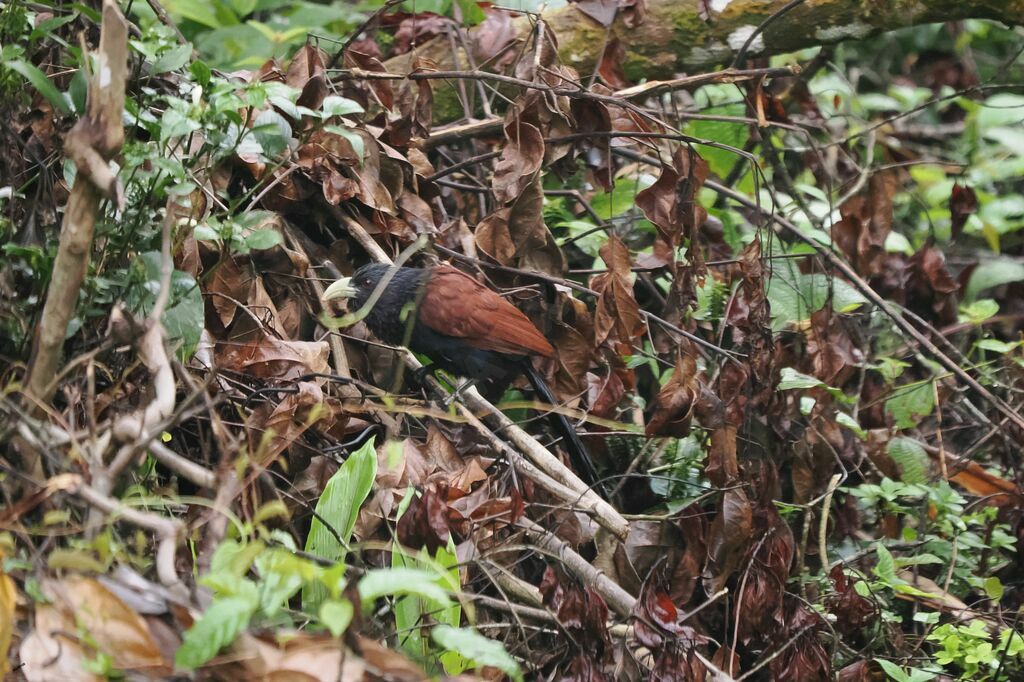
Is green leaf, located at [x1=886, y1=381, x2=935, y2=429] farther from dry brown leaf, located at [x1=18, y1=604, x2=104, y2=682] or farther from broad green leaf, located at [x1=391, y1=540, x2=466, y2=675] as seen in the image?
dry brown leaf, located at [x1=18, y1=604, x2=104, y2=682]

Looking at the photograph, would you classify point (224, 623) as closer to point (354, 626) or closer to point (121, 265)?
point (354, 626)

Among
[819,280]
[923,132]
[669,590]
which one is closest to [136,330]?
[669,590]

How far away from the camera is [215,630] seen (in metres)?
1.62

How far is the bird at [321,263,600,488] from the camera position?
350 centimetres

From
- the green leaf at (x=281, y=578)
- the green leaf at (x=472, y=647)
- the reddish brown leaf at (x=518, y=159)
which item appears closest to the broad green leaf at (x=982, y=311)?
the reddish brown leaf at (x=518, y=159)

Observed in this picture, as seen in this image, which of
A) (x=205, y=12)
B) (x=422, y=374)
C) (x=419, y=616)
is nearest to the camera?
(x=419, y=616)

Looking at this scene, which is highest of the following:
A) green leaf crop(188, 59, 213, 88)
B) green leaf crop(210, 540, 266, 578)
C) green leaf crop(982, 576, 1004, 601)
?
green leaf crop(188, 59, 213, 88)

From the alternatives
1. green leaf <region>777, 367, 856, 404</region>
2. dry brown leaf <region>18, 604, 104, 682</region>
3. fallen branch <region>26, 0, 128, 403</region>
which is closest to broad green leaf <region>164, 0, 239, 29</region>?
fallen branch <region>26, 0, 128, 403</region>

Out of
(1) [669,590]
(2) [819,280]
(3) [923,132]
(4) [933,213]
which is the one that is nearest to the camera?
(1) [669,590]

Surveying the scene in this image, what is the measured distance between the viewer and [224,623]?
5.32 feet

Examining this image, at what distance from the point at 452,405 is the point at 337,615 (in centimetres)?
114

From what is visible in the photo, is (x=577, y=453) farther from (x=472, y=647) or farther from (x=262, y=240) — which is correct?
(x=472, y=647)

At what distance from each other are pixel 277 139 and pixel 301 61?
79cm

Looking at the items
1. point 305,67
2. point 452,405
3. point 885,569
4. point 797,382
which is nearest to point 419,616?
point 452,405
